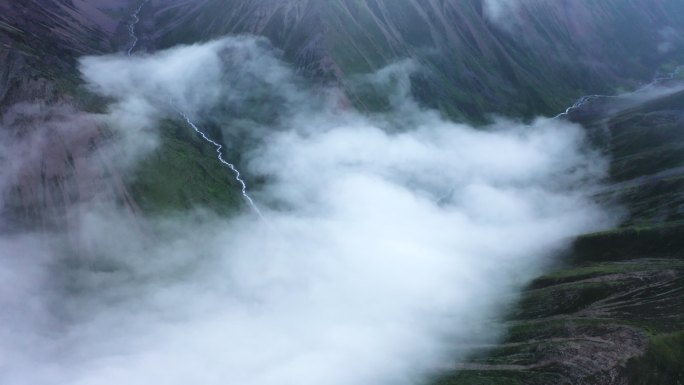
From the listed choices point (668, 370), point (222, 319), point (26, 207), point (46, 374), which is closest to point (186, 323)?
point (222, 319)

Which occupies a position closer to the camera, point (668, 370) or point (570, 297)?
point (668, 370)

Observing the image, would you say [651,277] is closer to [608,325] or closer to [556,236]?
[608,325]

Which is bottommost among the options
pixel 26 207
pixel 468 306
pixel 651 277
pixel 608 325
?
pixel 608 325

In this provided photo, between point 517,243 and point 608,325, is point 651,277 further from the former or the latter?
point 517,243

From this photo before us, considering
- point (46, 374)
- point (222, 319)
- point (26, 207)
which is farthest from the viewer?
point (26, 207)

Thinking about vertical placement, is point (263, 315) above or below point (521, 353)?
above

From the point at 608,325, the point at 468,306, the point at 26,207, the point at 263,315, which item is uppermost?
the point at 26,207

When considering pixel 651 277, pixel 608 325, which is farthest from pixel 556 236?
pixel 608 325

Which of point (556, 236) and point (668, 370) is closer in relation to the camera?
point (668, 370)

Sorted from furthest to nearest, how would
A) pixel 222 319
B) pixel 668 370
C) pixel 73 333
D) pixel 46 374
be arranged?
pixel 222 319, pixel 73 333, pixel 46 374, pixel 668 370
